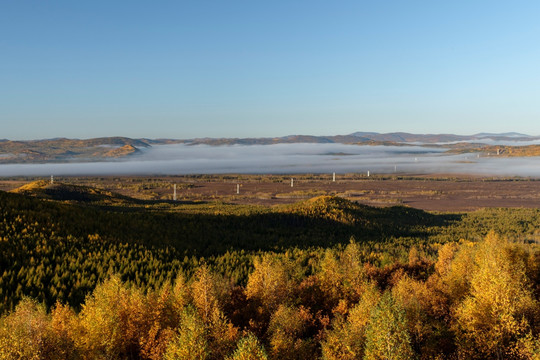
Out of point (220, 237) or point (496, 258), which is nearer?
point (496, 258)

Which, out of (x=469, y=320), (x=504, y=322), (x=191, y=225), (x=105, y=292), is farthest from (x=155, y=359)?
(x=191, y=225)

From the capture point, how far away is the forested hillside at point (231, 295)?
1875 cm

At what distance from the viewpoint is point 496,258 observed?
29062 mm

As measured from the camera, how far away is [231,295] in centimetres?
2836

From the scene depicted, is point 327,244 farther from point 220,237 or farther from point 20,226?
point 20,226

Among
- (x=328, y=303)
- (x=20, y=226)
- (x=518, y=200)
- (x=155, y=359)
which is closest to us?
(x=155, y=359)

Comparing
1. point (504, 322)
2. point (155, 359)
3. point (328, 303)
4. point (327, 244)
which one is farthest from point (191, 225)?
point (504, 322)

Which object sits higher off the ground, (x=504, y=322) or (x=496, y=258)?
(x=496, y=258)

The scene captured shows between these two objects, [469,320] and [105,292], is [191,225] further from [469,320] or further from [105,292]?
[469,320]

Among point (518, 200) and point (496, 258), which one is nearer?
point (496, 258)

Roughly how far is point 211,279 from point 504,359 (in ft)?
55.7

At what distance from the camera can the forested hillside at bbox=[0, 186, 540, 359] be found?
61.5ft

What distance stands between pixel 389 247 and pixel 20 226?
43830 millimetres

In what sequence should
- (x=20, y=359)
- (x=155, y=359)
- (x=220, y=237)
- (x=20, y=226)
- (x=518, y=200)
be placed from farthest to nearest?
(x=518, y=200), (x=220, y=237), (x=20, y=226), (x=155, y=359), (x=20, y=359)
